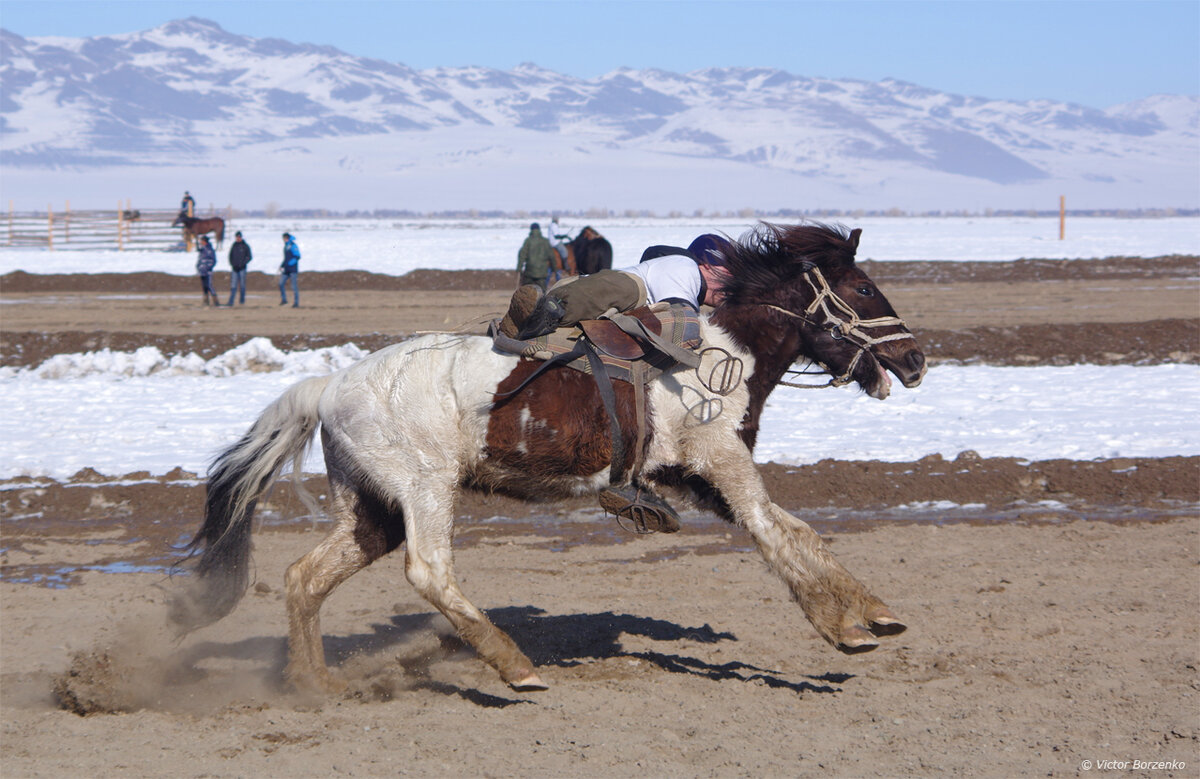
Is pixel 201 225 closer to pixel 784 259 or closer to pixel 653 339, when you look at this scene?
pixel 784 259

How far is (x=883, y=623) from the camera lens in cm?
525

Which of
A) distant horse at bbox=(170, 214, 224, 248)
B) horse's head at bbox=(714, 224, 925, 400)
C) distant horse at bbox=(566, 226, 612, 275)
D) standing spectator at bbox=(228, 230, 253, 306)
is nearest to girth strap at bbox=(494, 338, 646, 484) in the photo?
horse's head at bbox=(714, 224, 925, 400)

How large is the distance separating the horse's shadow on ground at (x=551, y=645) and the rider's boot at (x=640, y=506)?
0.82 metres

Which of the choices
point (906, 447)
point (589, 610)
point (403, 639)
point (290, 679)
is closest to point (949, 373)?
point (906, 447)

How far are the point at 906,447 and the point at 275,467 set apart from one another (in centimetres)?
630

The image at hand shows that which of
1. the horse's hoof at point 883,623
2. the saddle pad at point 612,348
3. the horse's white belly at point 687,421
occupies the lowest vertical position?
the horse's hoof at point 883,623

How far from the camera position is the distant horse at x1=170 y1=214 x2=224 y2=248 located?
3919 centimetres

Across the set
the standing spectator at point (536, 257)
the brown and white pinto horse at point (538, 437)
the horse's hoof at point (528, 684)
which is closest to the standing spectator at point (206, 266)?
the standing spectator at point (536, 257)

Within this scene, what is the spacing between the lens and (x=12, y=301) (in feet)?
81.4

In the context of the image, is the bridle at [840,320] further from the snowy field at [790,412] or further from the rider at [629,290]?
the snowy field at [790,412]

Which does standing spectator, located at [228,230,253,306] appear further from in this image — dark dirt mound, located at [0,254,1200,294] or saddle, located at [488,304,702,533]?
saddle, located at [488,304,702,533]

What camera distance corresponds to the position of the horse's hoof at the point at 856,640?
17.2ft

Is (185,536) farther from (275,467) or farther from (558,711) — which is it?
(558,711)

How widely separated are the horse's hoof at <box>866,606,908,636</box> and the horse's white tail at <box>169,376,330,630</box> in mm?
2757
